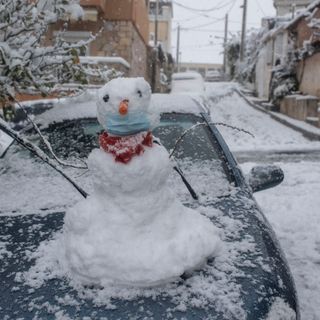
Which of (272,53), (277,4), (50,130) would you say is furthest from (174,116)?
(277,4)

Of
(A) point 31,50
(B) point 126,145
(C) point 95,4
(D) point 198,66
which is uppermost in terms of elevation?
(C) point 95,4

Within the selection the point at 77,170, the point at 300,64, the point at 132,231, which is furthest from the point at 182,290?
the point at 300,64

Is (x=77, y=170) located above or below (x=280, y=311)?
above

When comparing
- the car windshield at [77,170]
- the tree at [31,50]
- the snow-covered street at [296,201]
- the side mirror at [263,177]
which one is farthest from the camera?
the snow-covered street at [296,201]

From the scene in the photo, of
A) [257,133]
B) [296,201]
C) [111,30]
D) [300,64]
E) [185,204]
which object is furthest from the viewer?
[300,64]

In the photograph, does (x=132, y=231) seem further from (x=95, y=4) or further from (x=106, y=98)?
(x=95, y=4)

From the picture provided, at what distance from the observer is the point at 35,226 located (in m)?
2.09

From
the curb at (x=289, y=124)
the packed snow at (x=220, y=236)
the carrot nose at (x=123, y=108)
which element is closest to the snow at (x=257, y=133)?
the curb at (x=289, y=124)

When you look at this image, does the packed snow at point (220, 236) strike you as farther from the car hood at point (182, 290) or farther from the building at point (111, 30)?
the building at point (111, 30)

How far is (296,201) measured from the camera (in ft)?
17.4

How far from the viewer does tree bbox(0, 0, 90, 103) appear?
3.05 m

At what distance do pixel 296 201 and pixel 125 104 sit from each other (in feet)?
→ 13.3

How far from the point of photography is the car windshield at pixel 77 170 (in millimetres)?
2363

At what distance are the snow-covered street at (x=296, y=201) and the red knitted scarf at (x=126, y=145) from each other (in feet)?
5.22
